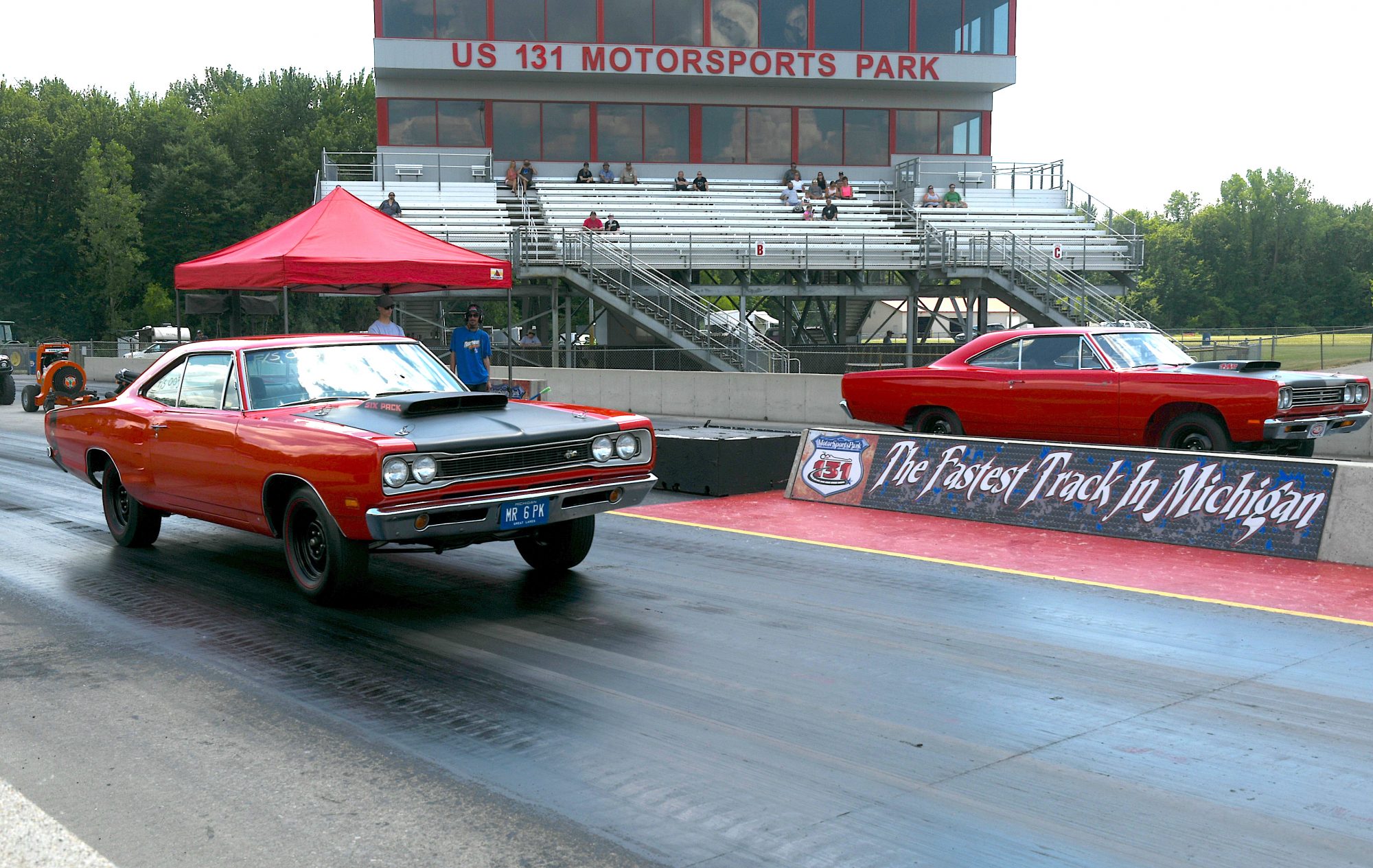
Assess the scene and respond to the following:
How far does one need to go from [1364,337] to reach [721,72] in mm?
21383

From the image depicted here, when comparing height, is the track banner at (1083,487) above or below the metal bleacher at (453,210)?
below

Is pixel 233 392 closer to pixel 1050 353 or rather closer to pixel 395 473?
pixel 395 473

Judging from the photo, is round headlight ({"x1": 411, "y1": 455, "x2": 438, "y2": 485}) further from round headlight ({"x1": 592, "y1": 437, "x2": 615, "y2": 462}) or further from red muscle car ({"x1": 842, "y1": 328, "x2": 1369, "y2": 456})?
red muscle car ({"x1": 842, "y1": 328, "x2": 1369, "y2": 456})

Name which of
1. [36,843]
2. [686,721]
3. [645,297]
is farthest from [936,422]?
[645,297]

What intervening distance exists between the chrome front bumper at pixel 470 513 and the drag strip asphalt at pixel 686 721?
549 millimetres

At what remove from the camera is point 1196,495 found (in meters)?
9.05

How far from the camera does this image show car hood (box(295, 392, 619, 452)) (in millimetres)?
6723

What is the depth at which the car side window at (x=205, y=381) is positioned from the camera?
805 cm

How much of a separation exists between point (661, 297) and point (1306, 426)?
805 inches

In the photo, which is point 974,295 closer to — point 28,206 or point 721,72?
point 721,72

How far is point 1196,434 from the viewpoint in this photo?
12117 mm

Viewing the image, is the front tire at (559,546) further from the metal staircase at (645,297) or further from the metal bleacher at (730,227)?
the metal bleacher at (730,227)

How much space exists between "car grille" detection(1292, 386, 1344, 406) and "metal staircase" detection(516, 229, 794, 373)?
A: 52.6 feet

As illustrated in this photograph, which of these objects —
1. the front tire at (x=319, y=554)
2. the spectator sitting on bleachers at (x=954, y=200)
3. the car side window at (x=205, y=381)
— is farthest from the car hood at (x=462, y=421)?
the spectator sitting on bleachers at (x=954, y=200)
